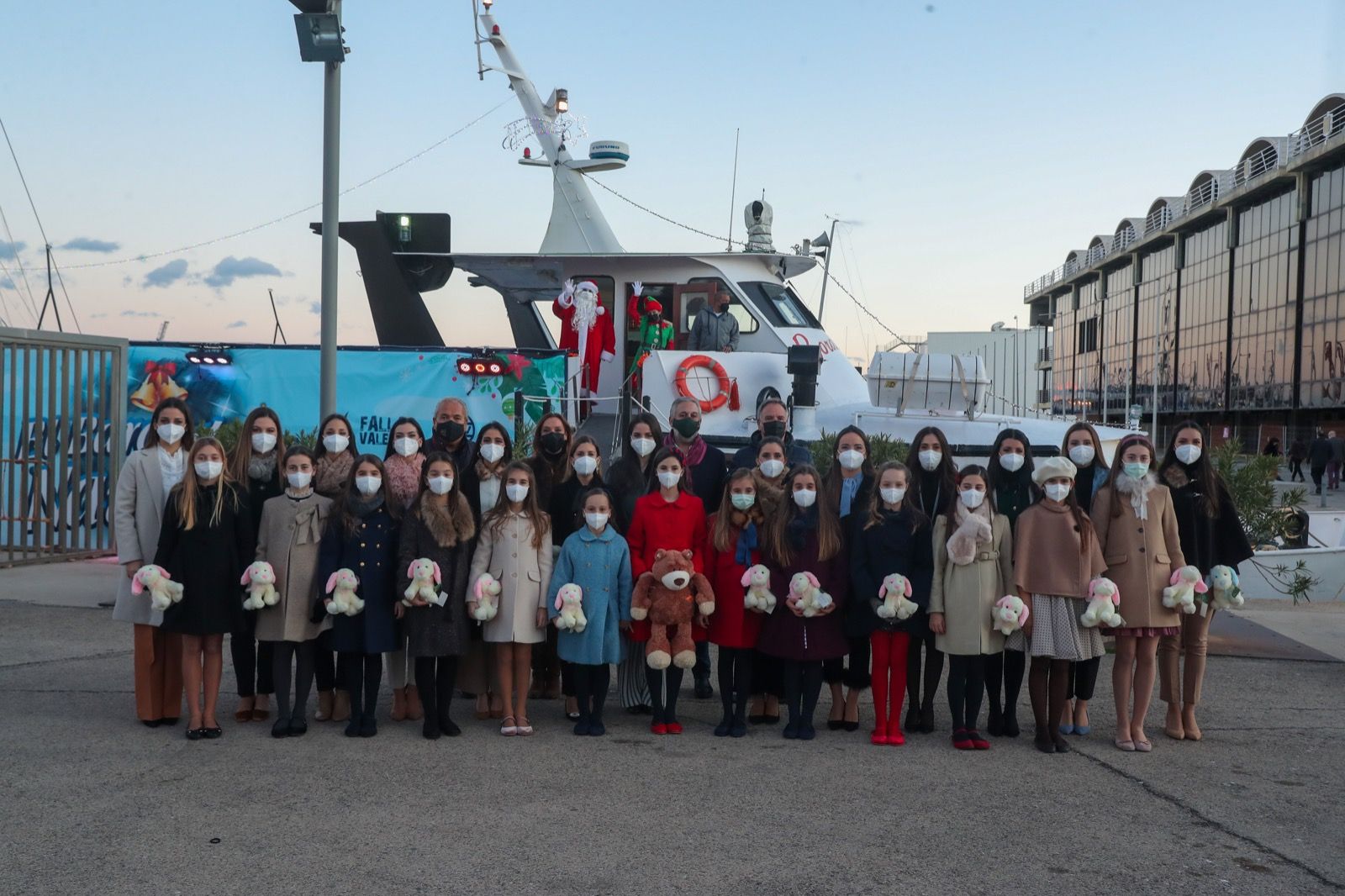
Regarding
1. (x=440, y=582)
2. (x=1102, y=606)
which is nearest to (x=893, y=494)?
(x=1102, y=606)

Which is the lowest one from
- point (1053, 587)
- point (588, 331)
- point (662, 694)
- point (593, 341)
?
point (662, 694)

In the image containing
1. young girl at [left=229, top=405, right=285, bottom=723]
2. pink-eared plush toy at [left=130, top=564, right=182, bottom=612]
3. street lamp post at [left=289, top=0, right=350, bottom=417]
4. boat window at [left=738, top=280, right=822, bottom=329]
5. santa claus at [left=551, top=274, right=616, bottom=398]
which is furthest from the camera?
boat window at [left=738, top=280, right=822, bottom=329]

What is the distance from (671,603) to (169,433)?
2.91m

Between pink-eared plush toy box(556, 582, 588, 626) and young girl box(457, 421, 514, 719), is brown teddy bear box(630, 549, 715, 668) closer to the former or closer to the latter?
pink-eared plush toy box(556, 582, 588, 626)

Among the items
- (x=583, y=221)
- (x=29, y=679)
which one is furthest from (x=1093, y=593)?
(x=583, y=221)

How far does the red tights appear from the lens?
21.6 feet

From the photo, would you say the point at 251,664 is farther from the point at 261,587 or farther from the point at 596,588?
the point at 596,588

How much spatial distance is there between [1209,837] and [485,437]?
4158mm

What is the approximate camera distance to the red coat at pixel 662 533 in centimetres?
680

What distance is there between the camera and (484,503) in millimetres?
7062

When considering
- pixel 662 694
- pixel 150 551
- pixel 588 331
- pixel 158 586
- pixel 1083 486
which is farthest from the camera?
pixel 588 331

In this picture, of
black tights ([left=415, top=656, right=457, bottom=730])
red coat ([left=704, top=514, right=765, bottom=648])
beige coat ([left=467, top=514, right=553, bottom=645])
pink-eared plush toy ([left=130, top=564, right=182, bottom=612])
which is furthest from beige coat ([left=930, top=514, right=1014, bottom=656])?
pink-eared plush toy ([left=130, top=564, right=182, bottom=612])

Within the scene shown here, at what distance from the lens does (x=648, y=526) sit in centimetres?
684

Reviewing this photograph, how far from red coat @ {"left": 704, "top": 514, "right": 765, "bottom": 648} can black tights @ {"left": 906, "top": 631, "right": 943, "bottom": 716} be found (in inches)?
34.2
